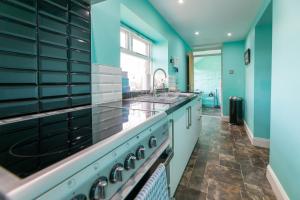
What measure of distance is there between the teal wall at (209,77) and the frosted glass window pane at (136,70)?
514 centimetres

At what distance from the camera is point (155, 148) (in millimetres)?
919

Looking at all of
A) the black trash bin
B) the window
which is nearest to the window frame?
the window

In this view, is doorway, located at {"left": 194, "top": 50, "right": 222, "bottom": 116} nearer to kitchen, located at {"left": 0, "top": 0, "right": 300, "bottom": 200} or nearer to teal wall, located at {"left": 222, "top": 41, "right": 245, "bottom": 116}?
teal wall, located at {"left": 222, "top": 41, "right": 245, "bottom": 116}

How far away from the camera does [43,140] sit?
0.57 metres

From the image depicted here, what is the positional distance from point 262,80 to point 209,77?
4991mm

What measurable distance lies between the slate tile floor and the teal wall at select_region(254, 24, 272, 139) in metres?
0.41

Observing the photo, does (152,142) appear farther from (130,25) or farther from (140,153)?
(130,25)

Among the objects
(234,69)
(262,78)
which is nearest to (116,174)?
(262,78)

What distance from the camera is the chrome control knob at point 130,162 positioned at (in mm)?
633

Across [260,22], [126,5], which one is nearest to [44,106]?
[126,5]

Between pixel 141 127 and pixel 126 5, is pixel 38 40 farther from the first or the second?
pixel 126 5

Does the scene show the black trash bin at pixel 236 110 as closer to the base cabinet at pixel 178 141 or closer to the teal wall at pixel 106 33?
the base cabinet at pixel 178 141

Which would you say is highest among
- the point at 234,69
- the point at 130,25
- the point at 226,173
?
the point at 130,25

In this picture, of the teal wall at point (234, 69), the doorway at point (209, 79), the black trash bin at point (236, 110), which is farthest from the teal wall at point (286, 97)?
the doorway at point (209, 79)
